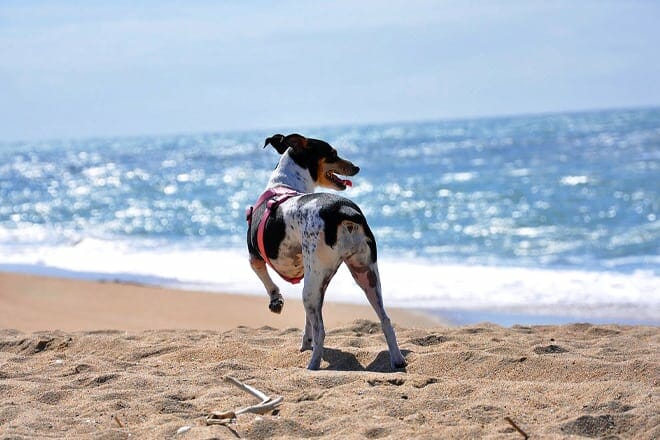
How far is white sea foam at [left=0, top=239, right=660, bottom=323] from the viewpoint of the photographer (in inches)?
398

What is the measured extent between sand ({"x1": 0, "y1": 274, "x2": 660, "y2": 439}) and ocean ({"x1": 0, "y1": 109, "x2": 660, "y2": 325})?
2.69 m

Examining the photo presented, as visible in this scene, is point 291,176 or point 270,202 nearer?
point 270,202

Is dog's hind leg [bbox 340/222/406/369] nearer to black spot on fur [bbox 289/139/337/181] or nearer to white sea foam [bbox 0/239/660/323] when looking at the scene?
black spot on fur [bbox 289/139/337/181]

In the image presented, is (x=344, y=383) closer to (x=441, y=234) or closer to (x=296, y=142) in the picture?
(x=296, y=142)

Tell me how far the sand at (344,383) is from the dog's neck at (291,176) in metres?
1.18

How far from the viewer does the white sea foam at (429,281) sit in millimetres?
10117

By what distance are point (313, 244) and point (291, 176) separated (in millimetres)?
1089

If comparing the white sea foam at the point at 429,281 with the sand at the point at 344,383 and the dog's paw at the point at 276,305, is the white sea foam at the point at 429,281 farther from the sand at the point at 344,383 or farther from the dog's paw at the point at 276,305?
the dog's paw at the point at 276,305

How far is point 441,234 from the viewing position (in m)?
16.4

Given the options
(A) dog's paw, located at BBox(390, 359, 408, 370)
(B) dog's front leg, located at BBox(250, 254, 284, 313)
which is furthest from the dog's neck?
(A) dog's paw, located at BBox(390, 359, 408, 370)

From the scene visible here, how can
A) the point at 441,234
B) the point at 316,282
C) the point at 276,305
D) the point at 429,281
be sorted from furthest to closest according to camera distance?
the point at 441,234
the point at 429,281
the point at 276,305
the point at 316,282

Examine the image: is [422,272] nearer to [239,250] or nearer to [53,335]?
[239,250]

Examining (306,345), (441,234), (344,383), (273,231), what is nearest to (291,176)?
(273,231)

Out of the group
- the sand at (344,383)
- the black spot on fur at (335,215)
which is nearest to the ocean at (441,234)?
the sand at (344,383)
